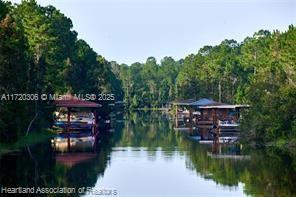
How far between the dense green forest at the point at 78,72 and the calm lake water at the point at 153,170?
122 inches

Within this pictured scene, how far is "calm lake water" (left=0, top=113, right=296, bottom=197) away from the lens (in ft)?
106

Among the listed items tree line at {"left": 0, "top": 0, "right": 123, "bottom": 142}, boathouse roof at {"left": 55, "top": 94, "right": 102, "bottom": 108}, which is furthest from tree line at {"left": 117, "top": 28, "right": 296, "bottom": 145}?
tree line at {"left": 0, "top": 0, "right": 123, "bottom": 142}

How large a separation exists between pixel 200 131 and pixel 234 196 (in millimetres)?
48973

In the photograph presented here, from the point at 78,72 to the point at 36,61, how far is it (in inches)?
984

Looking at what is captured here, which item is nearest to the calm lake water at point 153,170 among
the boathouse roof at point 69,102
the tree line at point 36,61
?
the tree line at point 36,61

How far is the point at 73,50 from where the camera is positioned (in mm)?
88625

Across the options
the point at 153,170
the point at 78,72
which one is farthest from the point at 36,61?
the point at 153,170

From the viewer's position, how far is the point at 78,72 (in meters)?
88.2

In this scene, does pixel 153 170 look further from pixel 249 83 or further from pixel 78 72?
pixel 249 83

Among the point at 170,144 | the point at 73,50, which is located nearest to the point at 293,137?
the point at 170,144

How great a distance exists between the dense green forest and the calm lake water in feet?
10.1

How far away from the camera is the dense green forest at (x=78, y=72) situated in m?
48.2

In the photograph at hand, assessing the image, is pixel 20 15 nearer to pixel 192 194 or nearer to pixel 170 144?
pixel 170 144

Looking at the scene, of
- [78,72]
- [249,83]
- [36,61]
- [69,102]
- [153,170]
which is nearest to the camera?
[153,170]
